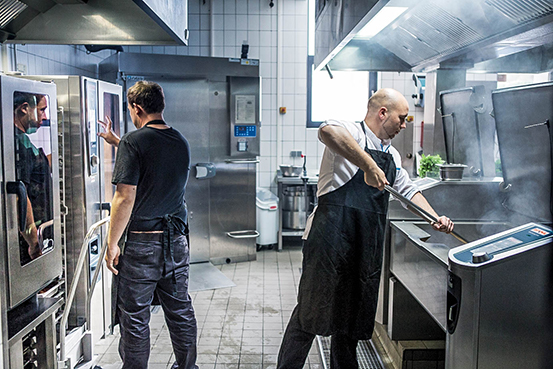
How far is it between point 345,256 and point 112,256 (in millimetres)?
1083

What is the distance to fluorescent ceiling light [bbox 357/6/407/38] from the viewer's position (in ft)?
7.53

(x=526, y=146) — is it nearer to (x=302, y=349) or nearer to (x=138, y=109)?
(x=302, y=349)

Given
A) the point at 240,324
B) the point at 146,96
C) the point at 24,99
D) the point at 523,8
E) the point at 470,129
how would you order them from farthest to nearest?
1. the point at 240,324
2. the point at 470,129
3. the point at 146,96
4. the point at 523,8
5. the point at 24,99

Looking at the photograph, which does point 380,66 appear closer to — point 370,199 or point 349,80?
point 370,199

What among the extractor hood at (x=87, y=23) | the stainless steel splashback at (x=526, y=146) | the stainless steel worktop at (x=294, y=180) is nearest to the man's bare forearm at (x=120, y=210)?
the extractor hood at (x=87, y=23)

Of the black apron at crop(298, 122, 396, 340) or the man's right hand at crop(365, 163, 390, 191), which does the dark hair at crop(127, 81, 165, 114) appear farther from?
the man's right hand at crop(365, 163, 390, 191)

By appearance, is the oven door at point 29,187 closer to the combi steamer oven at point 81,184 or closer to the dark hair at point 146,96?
the dark hair at point 146,96

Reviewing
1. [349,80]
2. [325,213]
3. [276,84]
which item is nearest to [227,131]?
[276,84]

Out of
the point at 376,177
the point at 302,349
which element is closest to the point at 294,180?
the point at 302,349

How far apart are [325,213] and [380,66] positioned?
152cm

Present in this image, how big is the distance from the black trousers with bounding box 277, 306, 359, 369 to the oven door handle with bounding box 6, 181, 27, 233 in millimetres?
1266

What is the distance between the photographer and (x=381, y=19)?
2549 mm

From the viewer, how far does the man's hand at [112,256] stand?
242cm

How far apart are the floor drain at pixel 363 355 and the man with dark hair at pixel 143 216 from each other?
98 centimetres
